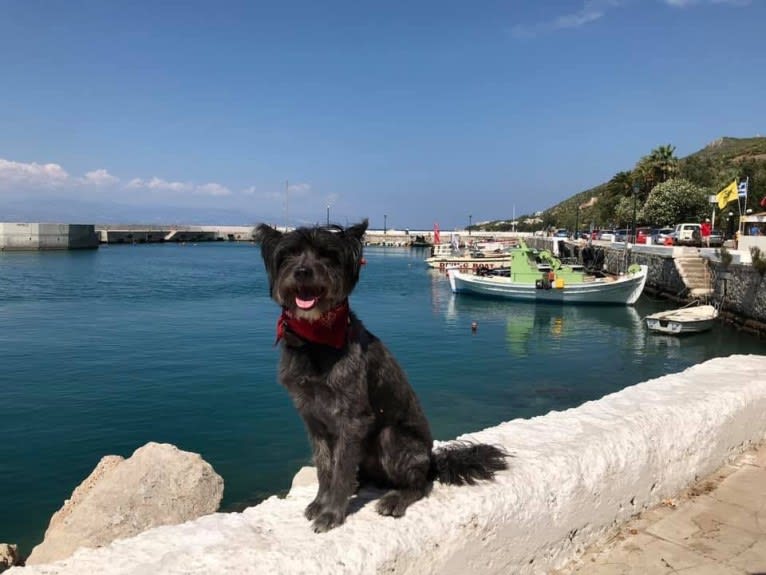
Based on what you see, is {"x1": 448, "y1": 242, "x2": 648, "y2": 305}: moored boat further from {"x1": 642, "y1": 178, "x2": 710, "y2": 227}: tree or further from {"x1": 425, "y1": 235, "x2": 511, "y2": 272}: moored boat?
{"x1": 642, "y1": 178, "x2": 710, "y2": 227}: tree

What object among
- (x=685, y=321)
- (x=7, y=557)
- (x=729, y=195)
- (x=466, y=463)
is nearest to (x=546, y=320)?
(x=685, y=321)

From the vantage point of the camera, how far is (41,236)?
85.4 metres

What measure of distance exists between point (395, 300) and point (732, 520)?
3820 centimetres

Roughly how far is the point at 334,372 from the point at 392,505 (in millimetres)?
833

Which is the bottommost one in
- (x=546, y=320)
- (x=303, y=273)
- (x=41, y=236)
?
(x=546, y=320)

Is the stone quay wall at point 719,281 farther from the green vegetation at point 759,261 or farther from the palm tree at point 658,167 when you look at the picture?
the palm tree at point 658,167

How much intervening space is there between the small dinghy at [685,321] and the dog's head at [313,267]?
2820 centimetres

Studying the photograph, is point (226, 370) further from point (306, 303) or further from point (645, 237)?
point (645, 237)

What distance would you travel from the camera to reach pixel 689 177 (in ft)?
253

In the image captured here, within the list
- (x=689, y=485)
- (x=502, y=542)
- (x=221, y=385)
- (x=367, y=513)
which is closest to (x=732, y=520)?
(x=689, y=485)

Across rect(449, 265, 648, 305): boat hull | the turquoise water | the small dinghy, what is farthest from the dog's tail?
rect(449, 265, 648, 305): boat hull

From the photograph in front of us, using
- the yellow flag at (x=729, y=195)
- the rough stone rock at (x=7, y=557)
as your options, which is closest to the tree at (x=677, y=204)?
the yellow flag at (x=729, y=195)

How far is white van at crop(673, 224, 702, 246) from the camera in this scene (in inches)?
1687

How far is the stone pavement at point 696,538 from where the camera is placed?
3666 mm
